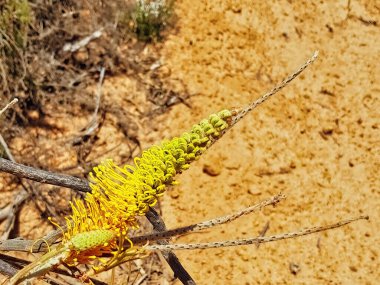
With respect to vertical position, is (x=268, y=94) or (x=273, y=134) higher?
(x=273, y=134)

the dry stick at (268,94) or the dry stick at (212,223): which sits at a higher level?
the dry stick at (268,94)

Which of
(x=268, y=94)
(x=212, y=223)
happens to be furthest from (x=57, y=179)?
(x=268, y=94)

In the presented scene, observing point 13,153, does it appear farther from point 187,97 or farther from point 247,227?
point 247,227

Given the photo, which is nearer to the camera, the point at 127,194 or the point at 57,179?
the point at 127,194

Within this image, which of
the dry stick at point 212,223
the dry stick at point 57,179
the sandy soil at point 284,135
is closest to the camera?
the dry stick at point 212,223

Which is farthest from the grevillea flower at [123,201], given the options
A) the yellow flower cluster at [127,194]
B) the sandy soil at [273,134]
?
the sandy soil at [273,134]

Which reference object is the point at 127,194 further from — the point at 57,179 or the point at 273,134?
the point at 273,134

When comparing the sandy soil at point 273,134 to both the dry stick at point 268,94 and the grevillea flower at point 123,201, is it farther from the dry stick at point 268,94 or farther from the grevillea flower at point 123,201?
the dry stick at point 268,94
